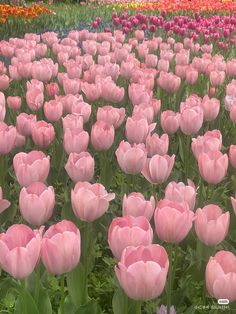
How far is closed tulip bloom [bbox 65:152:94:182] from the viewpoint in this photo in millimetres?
2596

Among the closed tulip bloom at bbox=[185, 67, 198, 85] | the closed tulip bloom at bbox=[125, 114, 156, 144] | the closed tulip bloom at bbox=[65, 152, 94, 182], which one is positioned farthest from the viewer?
the closed tulip bloom at bbox=[185, 67, 198, 85]

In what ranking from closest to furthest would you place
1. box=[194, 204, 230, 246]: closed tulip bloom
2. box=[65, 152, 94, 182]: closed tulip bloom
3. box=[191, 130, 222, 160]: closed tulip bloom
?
box=[194, 204, 230, 246]: closed tulip bloom
box=[65, 152, 94, 182]: closed tulip bloom
box=[191, 130, 222, 160]: closed tulip bloom

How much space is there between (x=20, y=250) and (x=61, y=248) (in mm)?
129

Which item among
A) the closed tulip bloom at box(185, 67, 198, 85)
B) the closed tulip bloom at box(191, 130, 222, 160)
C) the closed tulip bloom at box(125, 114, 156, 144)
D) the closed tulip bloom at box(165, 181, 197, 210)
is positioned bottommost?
the closed tulip bloom at box(185, 67, 198, 85)

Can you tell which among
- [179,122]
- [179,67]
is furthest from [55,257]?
[179,67]

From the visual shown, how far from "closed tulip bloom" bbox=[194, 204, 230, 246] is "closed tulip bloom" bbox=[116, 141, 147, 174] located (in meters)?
0.75

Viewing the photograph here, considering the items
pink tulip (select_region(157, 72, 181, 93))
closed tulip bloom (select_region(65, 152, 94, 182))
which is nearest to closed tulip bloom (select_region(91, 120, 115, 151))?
closed tulip bloom (select_region(65, 152, 94, 182))

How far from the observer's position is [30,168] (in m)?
2.48

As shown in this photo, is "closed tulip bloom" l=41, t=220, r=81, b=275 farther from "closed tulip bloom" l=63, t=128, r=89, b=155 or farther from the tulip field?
"closed tulip bloom" l=63, t=128, r=89, b=155

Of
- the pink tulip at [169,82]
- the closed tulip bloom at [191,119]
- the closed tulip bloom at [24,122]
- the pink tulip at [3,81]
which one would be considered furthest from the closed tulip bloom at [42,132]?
the pink tulip at [169,82]

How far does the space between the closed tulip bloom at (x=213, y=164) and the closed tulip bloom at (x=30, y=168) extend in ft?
2.27

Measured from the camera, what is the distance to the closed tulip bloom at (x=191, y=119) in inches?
132

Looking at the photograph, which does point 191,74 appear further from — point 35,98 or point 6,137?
point 6,137

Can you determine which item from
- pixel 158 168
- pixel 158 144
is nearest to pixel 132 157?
pixel 158 168
